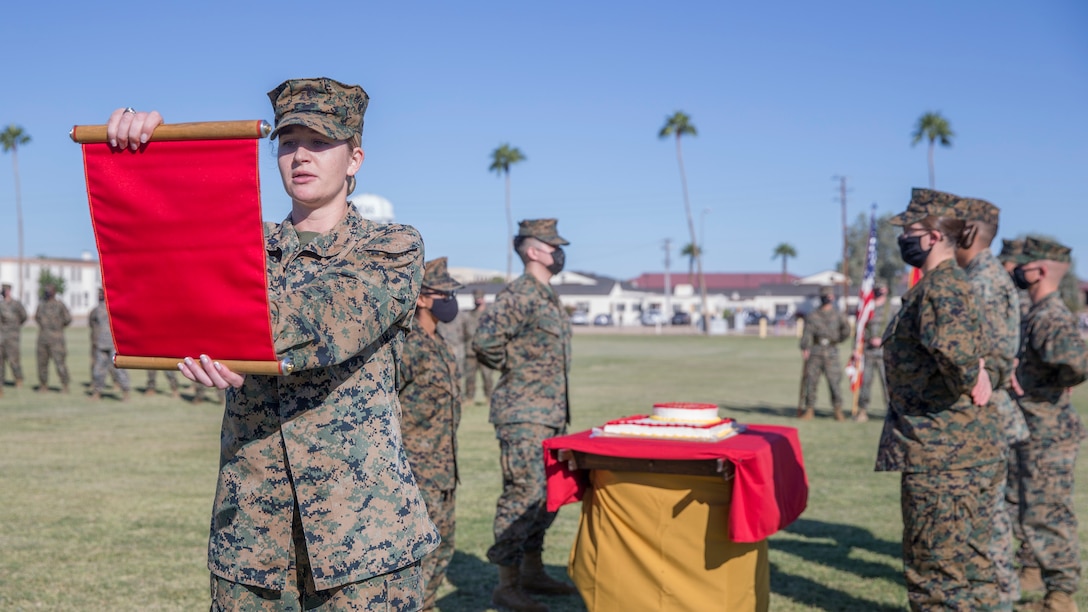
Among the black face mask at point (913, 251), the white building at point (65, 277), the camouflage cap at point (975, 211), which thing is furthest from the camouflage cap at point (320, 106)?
the white building at point (65, 277)

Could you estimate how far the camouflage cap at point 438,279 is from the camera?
5.98 m

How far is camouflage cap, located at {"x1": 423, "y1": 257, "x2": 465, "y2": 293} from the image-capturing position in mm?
5984

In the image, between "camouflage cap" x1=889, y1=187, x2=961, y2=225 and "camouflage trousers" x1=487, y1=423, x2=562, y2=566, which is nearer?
"camouflage cap" x1=889, y1=187, x2=961, y2=225

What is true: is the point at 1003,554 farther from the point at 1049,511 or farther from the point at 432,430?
the point at 432,430

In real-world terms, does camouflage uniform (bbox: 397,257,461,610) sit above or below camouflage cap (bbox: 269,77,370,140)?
below

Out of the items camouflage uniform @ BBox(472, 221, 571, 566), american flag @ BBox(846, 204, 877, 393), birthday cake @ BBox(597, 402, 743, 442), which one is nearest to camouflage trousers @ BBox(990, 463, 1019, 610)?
birthday cake @ BBox(597, 402, 743, 442)

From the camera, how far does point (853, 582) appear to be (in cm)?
688

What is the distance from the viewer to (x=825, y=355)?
16.8m

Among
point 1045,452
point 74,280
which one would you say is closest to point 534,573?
point 1045,452

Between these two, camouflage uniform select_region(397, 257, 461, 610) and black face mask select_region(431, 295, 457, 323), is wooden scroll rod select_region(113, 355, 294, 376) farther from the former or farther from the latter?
black face mask select_region(431, 295, 457, 323)

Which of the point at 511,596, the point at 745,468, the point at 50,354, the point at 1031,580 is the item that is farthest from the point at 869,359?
the point at 50,354

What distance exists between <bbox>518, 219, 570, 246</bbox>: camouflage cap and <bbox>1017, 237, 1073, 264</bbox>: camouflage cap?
3212 millimetres

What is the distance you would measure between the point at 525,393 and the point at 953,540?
A: 105 inches

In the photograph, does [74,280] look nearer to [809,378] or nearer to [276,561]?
[809,378]
